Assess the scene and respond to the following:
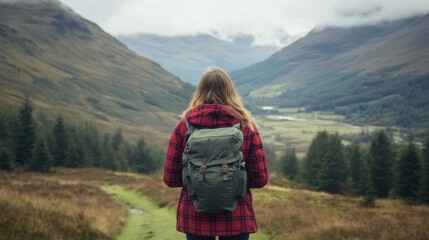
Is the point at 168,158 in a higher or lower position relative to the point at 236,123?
lower

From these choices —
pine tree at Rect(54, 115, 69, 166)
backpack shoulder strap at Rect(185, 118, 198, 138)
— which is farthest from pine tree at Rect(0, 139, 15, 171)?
backpack shoulder strap at Rect(185, 118, 198, 138)

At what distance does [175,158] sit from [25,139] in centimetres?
5857

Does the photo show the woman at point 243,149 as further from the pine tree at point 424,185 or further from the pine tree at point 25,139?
the pine tree at point 25,139

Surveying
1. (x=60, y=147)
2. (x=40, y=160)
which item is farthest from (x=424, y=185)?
(x=60, y=147)

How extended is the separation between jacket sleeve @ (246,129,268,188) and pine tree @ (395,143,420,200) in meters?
51.1

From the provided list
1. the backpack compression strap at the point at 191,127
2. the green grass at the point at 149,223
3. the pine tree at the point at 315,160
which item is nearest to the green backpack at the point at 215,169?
the backpack compression strap at the point at 191,127

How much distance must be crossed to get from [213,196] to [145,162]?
96152mm

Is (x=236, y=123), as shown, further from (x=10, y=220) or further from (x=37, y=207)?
(x=37, y=207)

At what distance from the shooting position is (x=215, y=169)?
197 inches

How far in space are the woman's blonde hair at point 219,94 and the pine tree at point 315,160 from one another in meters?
65.6

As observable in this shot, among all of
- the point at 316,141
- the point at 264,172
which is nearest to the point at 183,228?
the point at 264,172

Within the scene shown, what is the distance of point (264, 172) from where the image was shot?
5633mm

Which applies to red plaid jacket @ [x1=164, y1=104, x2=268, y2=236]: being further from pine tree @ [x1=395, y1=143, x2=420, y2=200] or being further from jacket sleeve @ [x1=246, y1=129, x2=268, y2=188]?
pine tree @ [x1=395, y1=143, x2=420, y2=200]

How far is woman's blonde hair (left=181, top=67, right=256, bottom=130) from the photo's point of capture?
5613mm
